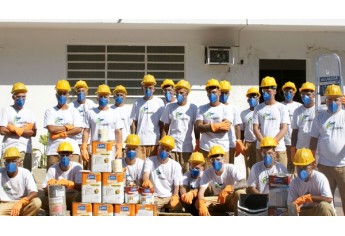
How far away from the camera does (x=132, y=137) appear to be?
10.8 m

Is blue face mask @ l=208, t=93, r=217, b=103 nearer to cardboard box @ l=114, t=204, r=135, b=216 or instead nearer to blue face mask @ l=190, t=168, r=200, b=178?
blue face mask @ l=190, t=168, r=200, b=178

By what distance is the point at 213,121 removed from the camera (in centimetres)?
1138

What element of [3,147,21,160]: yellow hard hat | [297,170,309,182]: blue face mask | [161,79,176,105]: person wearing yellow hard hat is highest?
[161,79,176,105]: person wearing yellow hard hat

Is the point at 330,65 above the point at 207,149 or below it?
above

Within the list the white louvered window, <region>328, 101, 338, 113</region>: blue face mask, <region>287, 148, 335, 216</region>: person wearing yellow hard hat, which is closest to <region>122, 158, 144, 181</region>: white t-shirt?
<region>287, 148, 335, 216</region>: person wearing yellow hard hat

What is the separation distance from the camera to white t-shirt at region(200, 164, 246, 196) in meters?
10.7

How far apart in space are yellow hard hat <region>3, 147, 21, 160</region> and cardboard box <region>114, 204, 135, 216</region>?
61.8 inches

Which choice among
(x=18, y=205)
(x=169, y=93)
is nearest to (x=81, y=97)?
(x=169, y=93)

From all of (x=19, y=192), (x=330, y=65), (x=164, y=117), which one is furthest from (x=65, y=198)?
(x=330, y=65)

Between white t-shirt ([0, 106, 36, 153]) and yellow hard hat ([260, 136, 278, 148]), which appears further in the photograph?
white t-shirt ([0, 106, 36, 153])

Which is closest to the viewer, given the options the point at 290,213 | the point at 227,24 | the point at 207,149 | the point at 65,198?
the point at 290,213

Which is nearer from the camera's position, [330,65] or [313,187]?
[313,187]

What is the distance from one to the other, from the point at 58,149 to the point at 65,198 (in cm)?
86

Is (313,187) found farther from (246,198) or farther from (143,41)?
(143,41)
